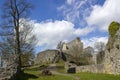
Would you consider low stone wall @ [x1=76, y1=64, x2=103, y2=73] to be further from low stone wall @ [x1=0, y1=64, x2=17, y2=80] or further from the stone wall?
the stone wall

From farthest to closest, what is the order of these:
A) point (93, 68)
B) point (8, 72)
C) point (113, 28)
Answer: point (93, 68), point (113, 28), point (8, 72)

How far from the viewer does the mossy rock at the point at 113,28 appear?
40.4m

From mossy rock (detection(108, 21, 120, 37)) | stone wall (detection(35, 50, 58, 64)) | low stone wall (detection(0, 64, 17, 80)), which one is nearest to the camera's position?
low stone wall (detection(0, 64, 17, 80))

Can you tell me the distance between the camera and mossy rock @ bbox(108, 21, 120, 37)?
1592 inches

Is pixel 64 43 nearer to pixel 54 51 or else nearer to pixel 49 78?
pixel 54 51

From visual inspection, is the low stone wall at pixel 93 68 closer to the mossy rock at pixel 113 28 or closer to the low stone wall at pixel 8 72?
the mossy rock at pixel 113 28

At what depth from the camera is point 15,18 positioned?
38312 mm

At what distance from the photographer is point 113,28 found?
40.6m

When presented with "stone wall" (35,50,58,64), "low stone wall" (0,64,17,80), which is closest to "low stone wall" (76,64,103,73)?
"low stone wall" (0,64,17,80)

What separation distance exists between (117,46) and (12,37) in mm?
15901

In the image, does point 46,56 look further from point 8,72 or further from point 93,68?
point 8,72

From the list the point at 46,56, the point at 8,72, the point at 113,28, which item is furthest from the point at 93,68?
the point at 46,56

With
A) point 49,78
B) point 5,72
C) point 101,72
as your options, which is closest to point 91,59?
point 101,72

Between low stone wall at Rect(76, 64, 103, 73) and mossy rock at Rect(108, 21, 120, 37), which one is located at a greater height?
mossy rock at Rect(108, 21, 120, 37)
